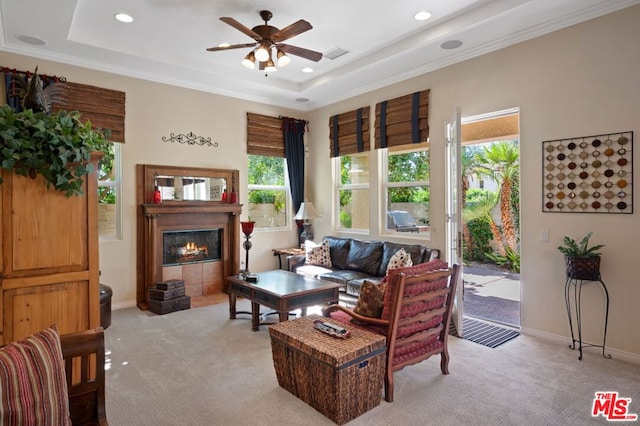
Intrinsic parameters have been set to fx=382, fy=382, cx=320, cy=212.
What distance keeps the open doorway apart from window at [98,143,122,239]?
5.14m

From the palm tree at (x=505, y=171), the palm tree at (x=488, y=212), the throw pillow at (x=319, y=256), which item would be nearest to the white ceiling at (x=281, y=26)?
the throw pillow at (x=319, y=256)

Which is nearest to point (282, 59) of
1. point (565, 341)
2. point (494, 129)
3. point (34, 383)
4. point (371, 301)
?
point (371, 301)

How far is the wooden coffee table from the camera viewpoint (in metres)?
3.72

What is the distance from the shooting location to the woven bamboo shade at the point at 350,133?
5.77 m

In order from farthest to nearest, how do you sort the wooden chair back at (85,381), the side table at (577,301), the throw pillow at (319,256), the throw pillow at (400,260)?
the throw pillow at (319,256)
the throw pillow at (400,260)
the side table at (577,301)
the wooden chair back at (85,381)

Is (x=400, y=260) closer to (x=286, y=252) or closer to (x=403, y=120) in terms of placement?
(x=403, y=120)

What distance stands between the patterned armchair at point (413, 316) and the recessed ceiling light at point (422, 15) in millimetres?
2532

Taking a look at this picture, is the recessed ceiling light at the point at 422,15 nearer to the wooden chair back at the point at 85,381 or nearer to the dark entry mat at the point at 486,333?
the dark entry mat at the point at 486,333

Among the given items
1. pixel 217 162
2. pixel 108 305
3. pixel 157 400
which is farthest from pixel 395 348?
pixel 217 162

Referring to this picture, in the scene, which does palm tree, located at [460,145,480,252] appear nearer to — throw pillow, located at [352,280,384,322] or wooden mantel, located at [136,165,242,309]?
wooden mantel, located at [136,165,242,309]

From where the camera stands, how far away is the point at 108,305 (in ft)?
13.6

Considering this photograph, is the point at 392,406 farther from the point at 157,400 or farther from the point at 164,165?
the point at 164,165

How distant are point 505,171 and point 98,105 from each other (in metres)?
6.86

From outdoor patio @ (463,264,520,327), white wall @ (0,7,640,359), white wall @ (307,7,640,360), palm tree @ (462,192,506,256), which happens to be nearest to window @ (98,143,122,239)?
white wall @ (0,7,640,359)
